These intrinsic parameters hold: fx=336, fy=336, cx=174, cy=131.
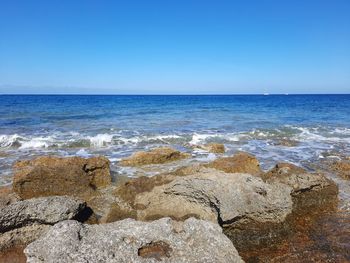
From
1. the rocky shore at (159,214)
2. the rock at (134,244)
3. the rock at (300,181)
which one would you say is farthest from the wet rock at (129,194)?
the rock at (300,181)

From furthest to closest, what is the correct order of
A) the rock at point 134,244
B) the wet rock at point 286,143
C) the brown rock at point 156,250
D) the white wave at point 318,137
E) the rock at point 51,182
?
the white wave at point 318,137 < the wet rock at point 286,143 < the rock at point 51,182 < the brown rock at point 156,250 < the rock at point 134,244

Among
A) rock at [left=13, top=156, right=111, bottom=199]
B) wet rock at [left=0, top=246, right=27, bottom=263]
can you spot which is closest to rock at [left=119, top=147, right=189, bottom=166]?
rock at [left=13, top=156, right=111, bottom=199]

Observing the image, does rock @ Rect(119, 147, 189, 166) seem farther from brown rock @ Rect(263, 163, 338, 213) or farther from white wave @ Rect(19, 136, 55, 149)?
white wave @ Rect(19, 136, 55, 149)

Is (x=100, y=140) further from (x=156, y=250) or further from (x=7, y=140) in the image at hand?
(x=156, y=250)

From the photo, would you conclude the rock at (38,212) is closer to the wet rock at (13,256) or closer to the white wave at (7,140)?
the wet rock at (13,256)

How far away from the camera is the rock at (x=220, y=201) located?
20.9ft

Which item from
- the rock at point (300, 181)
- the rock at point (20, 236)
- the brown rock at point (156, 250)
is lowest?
the rock at point (20, 236)

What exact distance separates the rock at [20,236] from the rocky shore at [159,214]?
15mm

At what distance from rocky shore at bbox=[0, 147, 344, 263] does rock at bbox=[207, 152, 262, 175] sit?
33mm

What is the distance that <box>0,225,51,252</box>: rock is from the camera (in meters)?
5.58

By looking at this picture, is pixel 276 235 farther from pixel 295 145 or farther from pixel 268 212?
pixel 295 145

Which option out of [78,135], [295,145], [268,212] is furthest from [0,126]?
[268,212]

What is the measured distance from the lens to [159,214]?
648cm

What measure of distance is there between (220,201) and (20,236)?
11.8ft
